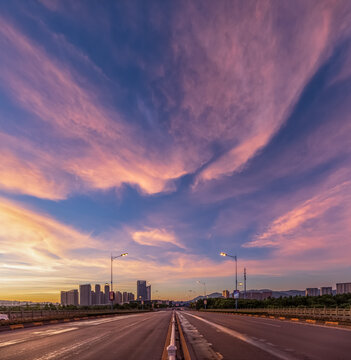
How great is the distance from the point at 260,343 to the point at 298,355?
12.2 feet

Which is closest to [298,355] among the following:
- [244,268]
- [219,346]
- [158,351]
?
[219,346]

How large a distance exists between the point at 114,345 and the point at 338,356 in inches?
346

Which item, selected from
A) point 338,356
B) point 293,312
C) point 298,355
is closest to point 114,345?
point 298,355

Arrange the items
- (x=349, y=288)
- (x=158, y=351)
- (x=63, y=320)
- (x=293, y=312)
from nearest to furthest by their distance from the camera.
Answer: (x=158, y=351), (x=63, y=320), (x=293, y=312), (x=349, y=288)

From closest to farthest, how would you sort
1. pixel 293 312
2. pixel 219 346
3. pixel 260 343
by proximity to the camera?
pixel 219 346 → pixel 260 343 → pixel 293 312

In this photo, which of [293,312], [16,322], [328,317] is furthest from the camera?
[293,312]

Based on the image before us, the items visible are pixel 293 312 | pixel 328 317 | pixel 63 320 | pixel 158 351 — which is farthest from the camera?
pixel 293 312

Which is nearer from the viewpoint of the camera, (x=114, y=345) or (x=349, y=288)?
(x=114, y=345)

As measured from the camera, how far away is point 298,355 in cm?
1140

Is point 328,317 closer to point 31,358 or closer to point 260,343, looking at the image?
point 260,343

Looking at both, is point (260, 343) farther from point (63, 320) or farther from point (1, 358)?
point (63, 320)

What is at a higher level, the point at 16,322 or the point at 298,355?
the point at 298,355

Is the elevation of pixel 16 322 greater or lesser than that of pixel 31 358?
lesser

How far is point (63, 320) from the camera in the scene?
40.0m
